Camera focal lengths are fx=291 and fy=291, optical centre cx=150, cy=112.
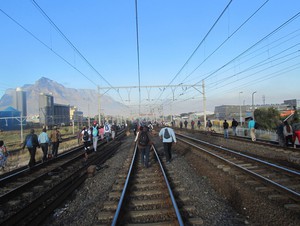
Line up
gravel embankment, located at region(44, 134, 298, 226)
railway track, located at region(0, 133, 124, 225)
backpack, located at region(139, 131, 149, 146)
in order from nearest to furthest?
gravel embankment, located at region(44, 134, 298, 226) < railway track, located at region(0, 133, 124, 225) < backpack, located at region(139, 131, 149, 146)

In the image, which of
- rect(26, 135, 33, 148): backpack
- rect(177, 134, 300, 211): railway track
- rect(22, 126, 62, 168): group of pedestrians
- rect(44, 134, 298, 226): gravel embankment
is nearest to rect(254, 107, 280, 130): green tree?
rect(177, 134, 300, 211): railway track

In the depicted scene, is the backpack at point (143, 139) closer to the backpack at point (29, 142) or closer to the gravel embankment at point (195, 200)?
the gravel embankment at point (195, 200)

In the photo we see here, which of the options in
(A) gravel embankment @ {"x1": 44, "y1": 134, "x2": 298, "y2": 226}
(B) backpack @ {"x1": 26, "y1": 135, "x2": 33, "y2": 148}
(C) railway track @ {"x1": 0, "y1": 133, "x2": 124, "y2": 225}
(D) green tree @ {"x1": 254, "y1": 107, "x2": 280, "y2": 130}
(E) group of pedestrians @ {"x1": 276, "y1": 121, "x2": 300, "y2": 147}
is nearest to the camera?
(A) gravel embankment @ {"x1": 44, "y1": 134, "x2": 298, "y2": 226}

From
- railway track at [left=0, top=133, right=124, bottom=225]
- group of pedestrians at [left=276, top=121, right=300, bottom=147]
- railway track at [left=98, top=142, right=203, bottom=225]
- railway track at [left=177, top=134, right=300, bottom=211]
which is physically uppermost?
group of pedestrians at [left=276, top=121, right=300, bottom=147]

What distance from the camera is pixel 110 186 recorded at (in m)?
9.21

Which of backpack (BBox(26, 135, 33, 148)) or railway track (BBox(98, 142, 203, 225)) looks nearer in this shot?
railway track (BBox(98, 142, 203, 225))

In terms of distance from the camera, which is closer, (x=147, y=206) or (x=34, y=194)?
(x=147, y=206)

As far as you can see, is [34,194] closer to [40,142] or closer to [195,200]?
[195,200]

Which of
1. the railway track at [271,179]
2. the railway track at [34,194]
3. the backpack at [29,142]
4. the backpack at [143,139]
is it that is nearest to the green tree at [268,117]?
the railway track at [271,179]

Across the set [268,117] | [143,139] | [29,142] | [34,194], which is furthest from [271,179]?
[268,117]

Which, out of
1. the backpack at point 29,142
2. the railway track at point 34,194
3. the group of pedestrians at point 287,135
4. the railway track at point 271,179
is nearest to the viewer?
the railway track at point 34,194

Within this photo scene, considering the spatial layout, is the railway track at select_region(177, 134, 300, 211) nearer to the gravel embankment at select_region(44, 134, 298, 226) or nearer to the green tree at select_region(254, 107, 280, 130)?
the gravel embankment at select_region(44, 134, 298, 226)

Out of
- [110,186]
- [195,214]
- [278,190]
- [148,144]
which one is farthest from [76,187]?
[278,190]

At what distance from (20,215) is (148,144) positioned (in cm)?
651
